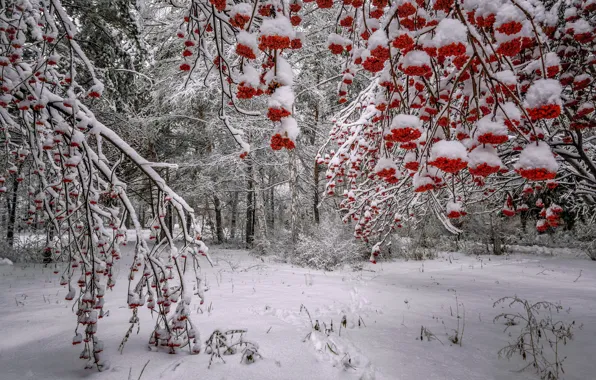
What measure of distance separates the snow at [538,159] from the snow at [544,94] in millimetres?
121

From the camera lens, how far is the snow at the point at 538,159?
86 cm

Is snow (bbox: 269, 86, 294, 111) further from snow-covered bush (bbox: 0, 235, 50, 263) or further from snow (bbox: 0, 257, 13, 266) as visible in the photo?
snow-covered bush (bbox: 0, 235, 50, 263)

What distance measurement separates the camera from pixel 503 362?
2.89 metres

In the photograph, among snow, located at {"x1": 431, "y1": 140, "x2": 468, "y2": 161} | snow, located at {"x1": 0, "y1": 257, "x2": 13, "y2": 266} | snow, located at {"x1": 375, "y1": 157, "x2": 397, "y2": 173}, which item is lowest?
snow, located at {"x1": 0, "y1": 257, "x2": 13, "y2": 266}

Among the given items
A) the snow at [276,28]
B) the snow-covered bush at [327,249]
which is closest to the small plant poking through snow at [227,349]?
the snow at [276,28]

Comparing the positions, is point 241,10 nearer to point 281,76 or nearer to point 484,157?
point 281,76

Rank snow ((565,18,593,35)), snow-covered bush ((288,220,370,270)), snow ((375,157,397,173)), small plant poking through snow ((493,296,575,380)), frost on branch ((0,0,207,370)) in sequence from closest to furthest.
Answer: snow ((375,157,397,173))
snow ((565,18,593,35))
frost on branch ((0,0,207,370))
small plant poking through snow ((493,296,575,380))
snow-covered bush ((288,220,370,270))

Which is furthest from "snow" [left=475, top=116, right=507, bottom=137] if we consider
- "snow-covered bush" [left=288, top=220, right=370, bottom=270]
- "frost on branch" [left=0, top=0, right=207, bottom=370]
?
"snow-covered bush" [left=288, top=220, right=370, bottom=270]

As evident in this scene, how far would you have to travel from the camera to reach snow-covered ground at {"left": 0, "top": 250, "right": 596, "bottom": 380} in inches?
94.1

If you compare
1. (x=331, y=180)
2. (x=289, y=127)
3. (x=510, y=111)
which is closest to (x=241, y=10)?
(x=289, y=127)

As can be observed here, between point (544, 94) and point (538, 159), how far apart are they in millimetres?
181

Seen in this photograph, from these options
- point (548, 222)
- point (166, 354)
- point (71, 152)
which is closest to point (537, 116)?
point (71, 152)

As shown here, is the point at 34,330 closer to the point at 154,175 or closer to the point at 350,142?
the point at 154,175

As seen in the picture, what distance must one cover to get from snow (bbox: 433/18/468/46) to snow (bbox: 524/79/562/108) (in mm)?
248
